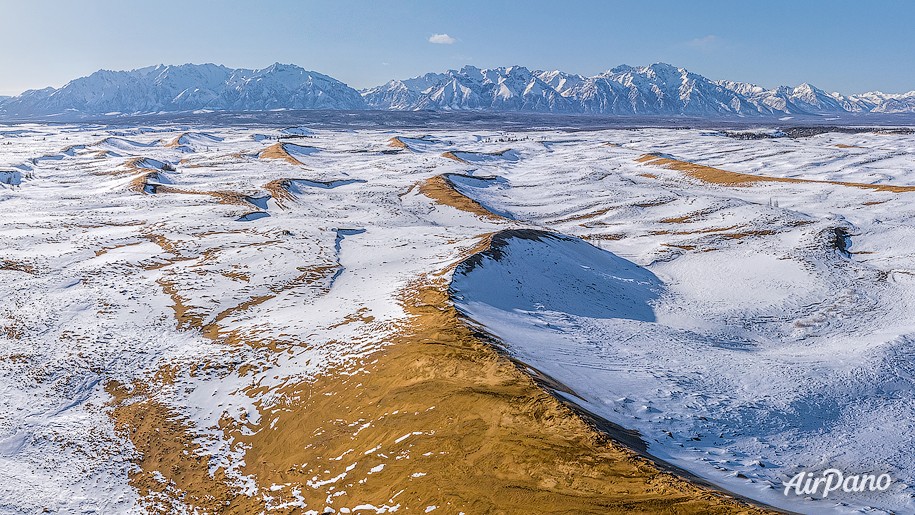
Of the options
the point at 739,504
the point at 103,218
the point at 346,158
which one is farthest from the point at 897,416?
the point at 346,158

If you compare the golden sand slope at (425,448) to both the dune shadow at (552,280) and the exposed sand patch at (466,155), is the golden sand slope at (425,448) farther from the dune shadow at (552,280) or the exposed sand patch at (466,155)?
the exposed sand patch at (466,155)

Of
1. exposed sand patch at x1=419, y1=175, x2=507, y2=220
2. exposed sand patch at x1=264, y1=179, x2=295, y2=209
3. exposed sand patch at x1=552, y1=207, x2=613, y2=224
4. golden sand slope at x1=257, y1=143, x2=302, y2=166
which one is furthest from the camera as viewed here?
golden sand slope at x1=257, y1=143, x2=302, y2=166

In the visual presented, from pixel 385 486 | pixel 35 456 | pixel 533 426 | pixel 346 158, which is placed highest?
pixel 346 158

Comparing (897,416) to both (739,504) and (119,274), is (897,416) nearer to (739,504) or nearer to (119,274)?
(739,504)

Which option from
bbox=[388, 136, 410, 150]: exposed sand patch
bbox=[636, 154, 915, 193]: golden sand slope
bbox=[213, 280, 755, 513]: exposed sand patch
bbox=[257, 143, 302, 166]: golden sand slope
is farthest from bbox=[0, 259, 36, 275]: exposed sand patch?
bbox=[388, 136, 410, 150]: exposed sand patch

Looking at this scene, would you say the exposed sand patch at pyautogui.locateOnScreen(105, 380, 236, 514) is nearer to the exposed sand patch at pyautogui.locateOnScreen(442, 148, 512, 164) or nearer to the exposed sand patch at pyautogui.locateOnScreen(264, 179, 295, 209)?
the exposed sand patch at pyautogui.locateOnScreen(264, 179, 295, 209)
